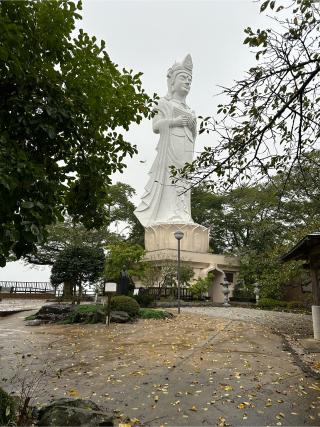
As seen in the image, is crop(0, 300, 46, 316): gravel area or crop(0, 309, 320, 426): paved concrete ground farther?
crop(0, 300, 46, 316): gravel area

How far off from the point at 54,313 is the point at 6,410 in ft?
35.4

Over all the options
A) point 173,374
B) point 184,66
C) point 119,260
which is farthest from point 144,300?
point 184,66

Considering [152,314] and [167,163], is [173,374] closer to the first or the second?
[152,314]

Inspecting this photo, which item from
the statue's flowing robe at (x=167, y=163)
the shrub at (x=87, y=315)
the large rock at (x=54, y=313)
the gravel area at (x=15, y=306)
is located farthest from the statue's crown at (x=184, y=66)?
the shrub at (x=87, y=315)

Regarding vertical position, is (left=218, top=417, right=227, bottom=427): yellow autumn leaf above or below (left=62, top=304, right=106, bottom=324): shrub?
below

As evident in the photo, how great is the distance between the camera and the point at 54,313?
1346 centimetres

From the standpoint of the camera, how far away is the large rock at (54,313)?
13117 millimetres

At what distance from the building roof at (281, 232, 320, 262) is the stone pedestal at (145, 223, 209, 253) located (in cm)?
1461

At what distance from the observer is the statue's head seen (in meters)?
28.3

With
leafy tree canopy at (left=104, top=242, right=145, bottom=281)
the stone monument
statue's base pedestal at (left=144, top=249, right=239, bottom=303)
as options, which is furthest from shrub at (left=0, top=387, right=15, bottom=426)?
the stone monument

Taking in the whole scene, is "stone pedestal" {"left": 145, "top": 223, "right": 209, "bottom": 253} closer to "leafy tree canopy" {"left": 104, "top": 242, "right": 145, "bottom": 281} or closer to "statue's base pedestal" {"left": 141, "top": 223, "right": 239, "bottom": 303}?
"statue's base pedestal" {"left": 141, "top": 223, "right": 239, "bottom": 303}

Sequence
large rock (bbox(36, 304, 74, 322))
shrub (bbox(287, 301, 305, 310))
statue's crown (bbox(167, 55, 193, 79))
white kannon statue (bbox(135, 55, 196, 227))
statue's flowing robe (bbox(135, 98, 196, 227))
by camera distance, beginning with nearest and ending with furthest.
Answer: large rock (bbox(36, 304, 74, 322))
shrub (bbox(287, 301, 305, 310))
statue's flowing robe (bbox(135, 98, 196, 227))
white kannon statue (bbox(135, 55, 196, 227))
statue's crown (bbox(167, 55, 193, 79))

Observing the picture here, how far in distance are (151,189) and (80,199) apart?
24198 mm

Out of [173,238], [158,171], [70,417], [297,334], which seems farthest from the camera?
[158,171]
